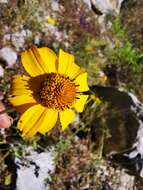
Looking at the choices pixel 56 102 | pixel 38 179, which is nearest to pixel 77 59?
pixel 38 179

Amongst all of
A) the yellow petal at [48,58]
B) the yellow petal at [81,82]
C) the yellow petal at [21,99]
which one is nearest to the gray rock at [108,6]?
the yellow petal at [81,82]

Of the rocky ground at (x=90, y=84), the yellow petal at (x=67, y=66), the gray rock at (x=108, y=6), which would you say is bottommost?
the rocky ground at (x=90, y=84)

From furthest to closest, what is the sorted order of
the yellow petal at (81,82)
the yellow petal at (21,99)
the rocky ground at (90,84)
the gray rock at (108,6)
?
the gray rock at (108,6) < the rocky ground at (90,84) < the yellow petal at (81,82) < the yellow petal at (21,99)

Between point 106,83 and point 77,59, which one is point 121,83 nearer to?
point 106,83

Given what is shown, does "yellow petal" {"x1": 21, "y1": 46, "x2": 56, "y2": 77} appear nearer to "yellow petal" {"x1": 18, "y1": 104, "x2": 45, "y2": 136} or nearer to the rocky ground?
"yellow petal" {"x1": 18, "y1": 104, "x2": 45, "y2": 136}

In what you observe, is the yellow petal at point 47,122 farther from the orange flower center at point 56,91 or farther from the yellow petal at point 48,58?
the yellow petal at point 48,58

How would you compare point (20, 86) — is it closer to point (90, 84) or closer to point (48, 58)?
point (48, 58)
